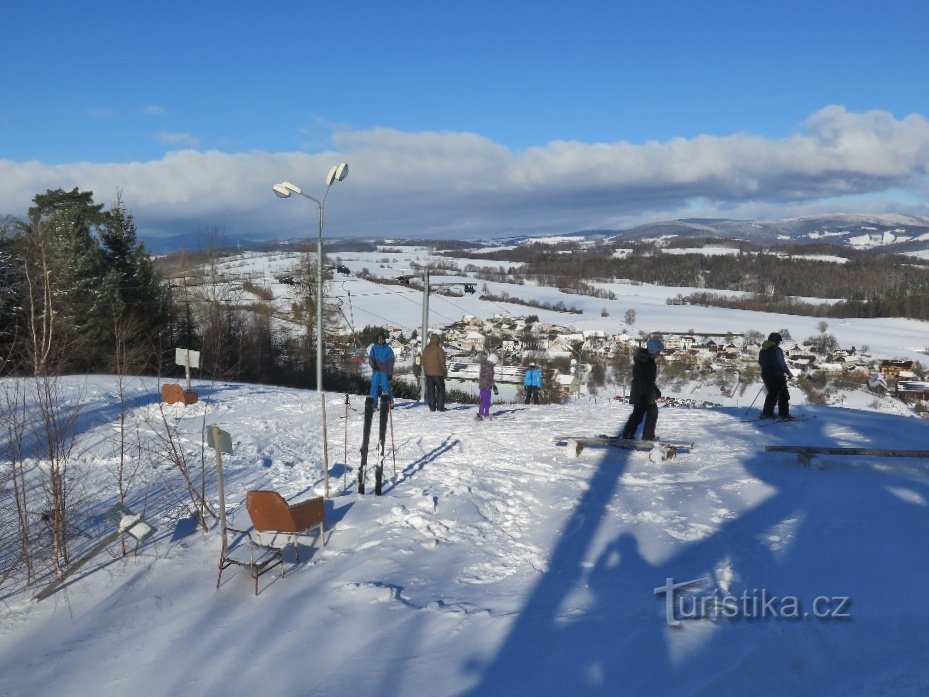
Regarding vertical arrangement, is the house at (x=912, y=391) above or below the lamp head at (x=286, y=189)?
below

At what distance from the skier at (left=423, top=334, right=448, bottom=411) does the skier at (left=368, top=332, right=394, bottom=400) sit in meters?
0.84

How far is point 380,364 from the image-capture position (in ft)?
43.6

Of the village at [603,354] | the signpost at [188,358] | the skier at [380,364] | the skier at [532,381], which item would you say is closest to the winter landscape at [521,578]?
the skier at [380,364]

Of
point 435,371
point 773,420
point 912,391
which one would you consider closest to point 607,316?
point 912,391

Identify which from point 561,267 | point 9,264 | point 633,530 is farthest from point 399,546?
point 561,267

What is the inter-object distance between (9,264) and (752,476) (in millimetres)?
26722

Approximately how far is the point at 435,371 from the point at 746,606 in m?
9.13

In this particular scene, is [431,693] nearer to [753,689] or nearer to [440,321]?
[753,689]

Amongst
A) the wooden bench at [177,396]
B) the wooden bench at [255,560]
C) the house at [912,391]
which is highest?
the wooden bench at [177,396]

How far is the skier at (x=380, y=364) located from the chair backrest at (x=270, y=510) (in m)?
5.67

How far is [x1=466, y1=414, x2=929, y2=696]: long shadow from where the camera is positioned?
15.8ft

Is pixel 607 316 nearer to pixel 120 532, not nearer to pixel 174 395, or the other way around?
pixel 174 395

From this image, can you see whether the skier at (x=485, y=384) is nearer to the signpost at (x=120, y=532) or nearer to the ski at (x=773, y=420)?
the ski at (x=773, y=420)

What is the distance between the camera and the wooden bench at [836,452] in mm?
9256
